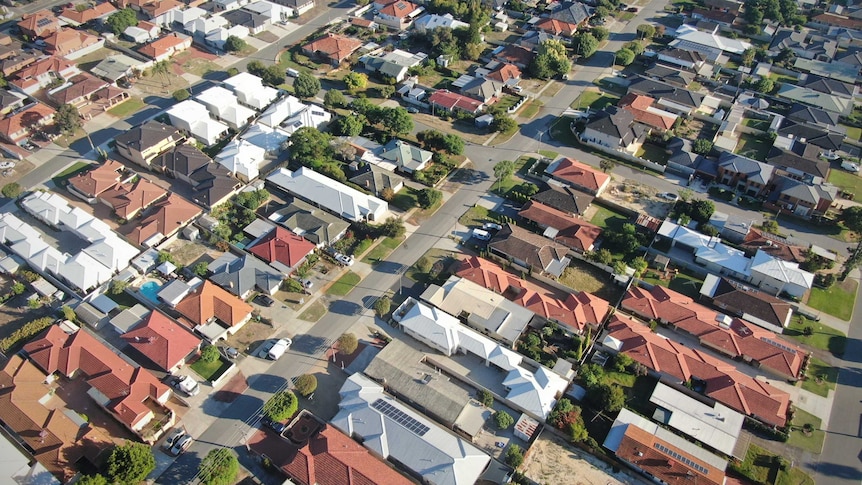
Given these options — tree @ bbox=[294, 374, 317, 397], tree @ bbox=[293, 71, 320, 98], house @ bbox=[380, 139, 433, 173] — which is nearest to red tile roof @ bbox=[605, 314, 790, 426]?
tree @ bbox=[294, 374, 317, 397]

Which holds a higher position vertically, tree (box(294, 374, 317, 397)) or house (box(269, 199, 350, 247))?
house (box(269, 199, 350, 247))

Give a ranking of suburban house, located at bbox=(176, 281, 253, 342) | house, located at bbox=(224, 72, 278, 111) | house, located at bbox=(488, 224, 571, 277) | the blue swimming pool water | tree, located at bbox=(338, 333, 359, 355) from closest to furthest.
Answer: tree, located at bbox=(338, 333, 359, 355)
suburban house, located at bbox=(176, 281, 253, 342)
the blue swimming pool water
house, located at bbox=(488, 224, 571, 277)
house, located at bbox=(224, 72, 278, 111)

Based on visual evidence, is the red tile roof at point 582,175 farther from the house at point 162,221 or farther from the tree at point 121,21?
the tree at point 121,21

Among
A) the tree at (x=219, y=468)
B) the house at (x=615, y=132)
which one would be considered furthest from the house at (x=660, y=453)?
the house at (x=615, y=132)

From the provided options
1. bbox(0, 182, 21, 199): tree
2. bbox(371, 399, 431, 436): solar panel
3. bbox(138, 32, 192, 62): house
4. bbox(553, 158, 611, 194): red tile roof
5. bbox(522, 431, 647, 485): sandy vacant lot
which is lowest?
bbox(522, 431, 647, 485): sandy vacant lot

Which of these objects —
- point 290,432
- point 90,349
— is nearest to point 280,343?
point 290,432

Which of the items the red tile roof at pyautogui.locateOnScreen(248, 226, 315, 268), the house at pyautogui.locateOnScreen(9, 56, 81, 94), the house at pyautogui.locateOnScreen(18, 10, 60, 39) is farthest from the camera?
the house at pyautogui.locateOnScreen(18, 10, 60, 39)

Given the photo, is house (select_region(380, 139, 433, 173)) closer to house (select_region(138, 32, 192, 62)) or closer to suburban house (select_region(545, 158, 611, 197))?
suburban house (select_region(545, 158, 611, 197))

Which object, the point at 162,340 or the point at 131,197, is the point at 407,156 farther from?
the point at 162,340
